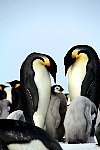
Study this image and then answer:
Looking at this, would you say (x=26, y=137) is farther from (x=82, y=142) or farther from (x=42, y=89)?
(x=42, y=89)

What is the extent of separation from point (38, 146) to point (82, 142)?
7.90ft

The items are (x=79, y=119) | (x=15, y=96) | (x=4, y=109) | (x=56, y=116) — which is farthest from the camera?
(x=15, y=96)

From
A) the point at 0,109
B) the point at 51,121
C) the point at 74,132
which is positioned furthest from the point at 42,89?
the point at 0,109

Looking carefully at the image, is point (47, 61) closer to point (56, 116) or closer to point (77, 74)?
point (77, 74)

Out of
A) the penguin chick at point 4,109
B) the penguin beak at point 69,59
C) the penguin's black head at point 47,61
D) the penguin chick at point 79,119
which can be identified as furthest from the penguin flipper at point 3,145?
the penguin chick at point 4,109

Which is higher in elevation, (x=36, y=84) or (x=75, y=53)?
(x=75, y=53)

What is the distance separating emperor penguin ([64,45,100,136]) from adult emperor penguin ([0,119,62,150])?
11.2 ft

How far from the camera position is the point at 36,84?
5.24 metres

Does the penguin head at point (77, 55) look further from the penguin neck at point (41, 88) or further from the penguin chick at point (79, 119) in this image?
the penguin chick at point (79, 119)

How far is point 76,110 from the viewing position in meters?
4.14

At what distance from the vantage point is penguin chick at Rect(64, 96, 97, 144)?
4172 mm

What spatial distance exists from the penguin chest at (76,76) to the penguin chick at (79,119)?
108 cm

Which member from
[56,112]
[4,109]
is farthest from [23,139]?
[4,109]

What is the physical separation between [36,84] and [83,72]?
1.90 feet
